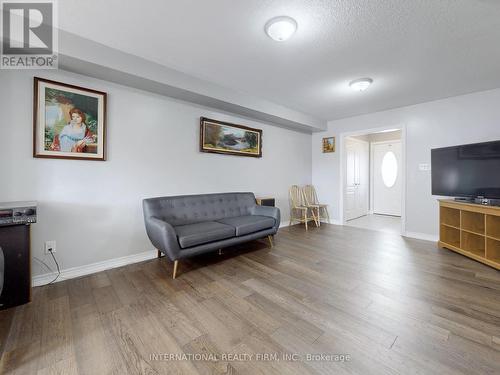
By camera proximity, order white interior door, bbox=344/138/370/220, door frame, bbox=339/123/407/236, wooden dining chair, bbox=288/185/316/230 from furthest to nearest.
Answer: white interior door, bbox=344/138/370/220 < wooden dining chair, bbox=288/185/316/230 < door frame, bbox=339/123/407/236

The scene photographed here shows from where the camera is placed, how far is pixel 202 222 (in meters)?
3.05

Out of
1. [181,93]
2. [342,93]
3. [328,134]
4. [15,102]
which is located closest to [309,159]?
[328,134]

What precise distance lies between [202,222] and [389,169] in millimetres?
5618

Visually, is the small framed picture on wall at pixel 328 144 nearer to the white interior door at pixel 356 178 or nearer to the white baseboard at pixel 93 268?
the white interior door at pixel 356 178

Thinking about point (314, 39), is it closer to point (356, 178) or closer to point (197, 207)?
point (197, 207)

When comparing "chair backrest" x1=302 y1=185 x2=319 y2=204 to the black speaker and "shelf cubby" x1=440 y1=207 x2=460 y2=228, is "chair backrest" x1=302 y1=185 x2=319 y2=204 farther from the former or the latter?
the black speaker

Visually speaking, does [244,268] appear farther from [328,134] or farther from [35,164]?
[328,134]

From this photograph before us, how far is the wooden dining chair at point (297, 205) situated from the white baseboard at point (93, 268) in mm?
3021

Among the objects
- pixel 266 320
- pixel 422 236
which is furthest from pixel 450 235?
pixel 266 320

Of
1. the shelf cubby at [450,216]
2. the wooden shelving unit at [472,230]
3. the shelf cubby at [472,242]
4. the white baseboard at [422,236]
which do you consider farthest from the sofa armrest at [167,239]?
the white baseboard at [422,236]

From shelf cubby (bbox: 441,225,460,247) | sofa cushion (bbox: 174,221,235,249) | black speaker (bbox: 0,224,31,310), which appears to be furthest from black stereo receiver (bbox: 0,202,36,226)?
shelf cubby (bbox: 441,225,460,247)

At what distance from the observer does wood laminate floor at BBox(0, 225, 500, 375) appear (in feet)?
4.08

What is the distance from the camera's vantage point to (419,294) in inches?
76.7

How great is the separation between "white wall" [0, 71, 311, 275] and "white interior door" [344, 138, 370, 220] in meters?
3.33
